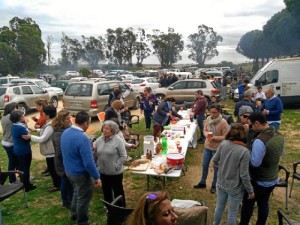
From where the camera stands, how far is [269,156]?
3395mm

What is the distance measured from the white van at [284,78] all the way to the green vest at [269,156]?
11.3 metres

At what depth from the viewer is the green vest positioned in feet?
11.0

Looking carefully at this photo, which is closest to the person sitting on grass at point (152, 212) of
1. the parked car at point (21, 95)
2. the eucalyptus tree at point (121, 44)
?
the parked car at point (21, 95)

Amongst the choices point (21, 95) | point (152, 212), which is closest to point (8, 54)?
point (21, 95)

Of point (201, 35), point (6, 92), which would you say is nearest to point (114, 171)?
point (6, 92)

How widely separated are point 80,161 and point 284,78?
12.9m

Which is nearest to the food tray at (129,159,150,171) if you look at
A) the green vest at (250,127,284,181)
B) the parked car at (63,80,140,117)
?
the green vest at (250,127,284,181)

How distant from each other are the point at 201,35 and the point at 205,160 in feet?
270

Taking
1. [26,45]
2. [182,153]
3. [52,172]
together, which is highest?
[26,45]

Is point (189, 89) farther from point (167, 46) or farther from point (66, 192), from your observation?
point (167, 46)

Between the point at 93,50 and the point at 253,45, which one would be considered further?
the point at 93,50

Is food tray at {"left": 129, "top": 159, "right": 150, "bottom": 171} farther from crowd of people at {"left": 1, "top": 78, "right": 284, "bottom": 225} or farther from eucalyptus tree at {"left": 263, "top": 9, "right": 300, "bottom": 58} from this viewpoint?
eucalyptus tree at {"left": 263, "top": 9, "right": 300, "bottom": 58}

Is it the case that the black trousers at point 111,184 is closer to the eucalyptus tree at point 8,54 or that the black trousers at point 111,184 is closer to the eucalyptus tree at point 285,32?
the eucalyptus tree at point 285,32

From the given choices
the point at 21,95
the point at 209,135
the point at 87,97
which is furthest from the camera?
the point at 21,95
